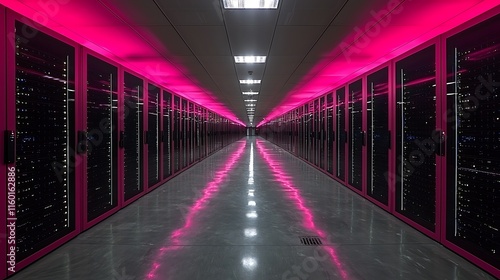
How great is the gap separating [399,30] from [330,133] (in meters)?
3.81

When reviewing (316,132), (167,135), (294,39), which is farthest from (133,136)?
(316,132)

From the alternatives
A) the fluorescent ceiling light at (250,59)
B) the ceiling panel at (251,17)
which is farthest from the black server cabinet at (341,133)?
the ceiling panel at (251,17)

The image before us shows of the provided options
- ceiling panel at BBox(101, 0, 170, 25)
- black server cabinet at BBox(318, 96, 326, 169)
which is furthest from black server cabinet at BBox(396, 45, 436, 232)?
black server cabinet at BBox(318, 96, 326, 169)

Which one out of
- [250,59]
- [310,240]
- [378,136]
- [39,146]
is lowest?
[310,240]

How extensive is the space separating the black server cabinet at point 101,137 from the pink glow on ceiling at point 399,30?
3.47 meters

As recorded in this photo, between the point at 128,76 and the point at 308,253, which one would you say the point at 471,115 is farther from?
the point at 128,76

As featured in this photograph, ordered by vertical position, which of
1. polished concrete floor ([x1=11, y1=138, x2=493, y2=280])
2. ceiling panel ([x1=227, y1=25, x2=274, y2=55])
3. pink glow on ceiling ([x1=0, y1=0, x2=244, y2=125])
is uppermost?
ceiling panel ([x1=227, y1=25, x2=274, y2=55])

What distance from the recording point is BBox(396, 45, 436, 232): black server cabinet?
10.0ft

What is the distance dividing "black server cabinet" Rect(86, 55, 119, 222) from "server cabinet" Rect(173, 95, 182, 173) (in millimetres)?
3333

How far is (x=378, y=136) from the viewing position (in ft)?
14.4

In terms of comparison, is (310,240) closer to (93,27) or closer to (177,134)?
(93,27)

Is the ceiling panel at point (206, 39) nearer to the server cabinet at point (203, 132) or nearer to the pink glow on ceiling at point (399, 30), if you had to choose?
the pink glow on ceiling at point (399, 30)

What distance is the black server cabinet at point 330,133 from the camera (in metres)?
6.87

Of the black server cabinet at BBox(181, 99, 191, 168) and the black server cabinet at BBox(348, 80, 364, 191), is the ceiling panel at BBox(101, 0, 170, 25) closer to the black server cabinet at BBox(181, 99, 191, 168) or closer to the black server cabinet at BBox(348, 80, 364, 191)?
the black server cabinet at BBox(348, 80, 364, 191)
